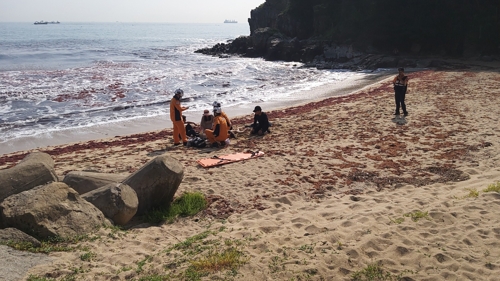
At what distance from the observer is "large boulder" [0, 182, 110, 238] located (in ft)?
19.7

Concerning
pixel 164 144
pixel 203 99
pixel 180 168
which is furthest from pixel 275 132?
pixel 203 99

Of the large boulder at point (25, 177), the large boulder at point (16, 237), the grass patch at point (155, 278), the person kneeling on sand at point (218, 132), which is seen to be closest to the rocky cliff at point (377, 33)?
the person kneeling on sand at point (218, 132)

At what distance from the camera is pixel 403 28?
4125cm

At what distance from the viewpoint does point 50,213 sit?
20.1ft

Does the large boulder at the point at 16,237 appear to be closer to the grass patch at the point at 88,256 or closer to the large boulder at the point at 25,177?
the grass patch at the point at 88,256

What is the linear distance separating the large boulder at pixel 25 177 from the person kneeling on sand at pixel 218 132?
484 cm

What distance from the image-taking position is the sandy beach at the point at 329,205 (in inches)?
204

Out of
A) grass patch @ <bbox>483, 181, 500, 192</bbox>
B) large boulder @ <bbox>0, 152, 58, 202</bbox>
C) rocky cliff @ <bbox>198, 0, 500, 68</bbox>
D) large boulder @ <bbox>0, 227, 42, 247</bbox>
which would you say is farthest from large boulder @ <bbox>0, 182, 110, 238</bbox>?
rocky cliff @ <bbox>198, 0, 500, 68</bbox>

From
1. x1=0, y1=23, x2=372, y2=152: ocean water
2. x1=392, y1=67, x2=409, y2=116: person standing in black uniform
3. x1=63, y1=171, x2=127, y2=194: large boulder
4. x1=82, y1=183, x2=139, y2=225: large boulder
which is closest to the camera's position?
x1=82, y1=183, x2=139, y2=225: large boulder

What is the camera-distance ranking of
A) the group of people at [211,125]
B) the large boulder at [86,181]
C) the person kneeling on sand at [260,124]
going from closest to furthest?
the large boulder at [86,181], the group of people at [211,125], the person kneeling on sand at [260,124]

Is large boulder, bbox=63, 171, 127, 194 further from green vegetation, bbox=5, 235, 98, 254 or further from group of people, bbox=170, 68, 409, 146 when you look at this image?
group of people, bbox=170, 68, 409, 146

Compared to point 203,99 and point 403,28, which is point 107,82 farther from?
point 403,28

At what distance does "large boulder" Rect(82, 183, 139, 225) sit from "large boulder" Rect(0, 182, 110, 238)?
0.80 feet

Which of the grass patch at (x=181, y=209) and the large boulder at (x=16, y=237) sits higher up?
the large boulder at (x=16, y=237)
